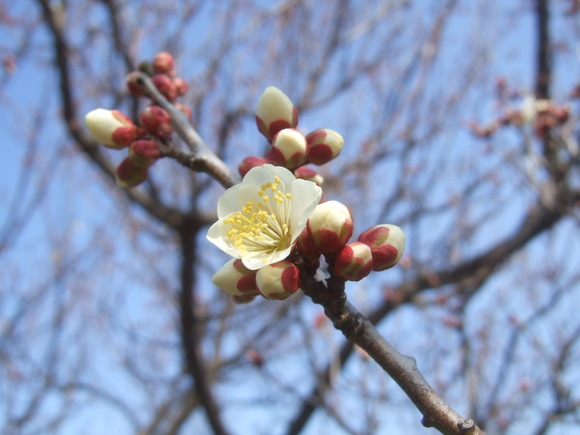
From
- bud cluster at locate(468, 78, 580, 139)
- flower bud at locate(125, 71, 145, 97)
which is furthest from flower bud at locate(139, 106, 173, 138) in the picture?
bud cluster at locate(468, 78, 580, 139)

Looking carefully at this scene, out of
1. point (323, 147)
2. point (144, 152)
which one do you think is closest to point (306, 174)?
point (323, 147)

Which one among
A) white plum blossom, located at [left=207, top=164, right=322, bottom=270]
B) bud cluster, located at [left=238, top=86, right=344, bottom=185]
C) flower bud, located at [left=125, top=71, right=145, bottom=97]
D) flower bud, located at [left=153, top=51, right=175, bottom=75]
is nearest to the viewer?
white plum blossom, located at [left=207, top=164, right=322, bottom=270]

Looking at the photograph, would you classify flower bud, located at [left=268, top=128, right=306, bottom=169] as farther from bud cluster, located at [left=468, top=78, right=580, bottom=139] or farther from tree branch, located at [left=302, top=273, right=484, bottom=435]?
bud cluster, located at [left=468, top=78, right=580, bottom=139]

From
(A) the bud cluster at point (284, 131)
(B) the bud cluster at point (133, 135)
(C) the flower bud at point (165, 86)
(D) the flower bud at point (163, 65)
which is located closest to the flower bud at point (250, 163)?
(A) the bud cluster at point (284, 131)

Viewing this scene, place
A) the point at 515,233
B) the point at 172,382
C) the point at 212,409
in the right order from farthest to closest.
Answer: the point at 172,382 < the point at 515,233 < the point at 212,409

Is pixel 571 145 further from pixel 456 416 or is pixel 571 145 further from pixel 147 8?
pixel 147 8

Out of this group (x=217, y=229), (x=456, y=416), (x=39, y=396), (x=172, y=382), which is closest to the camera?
(x=456, y=416)

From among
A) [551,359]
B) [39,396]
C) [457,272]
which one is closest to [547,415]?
[551,359]
